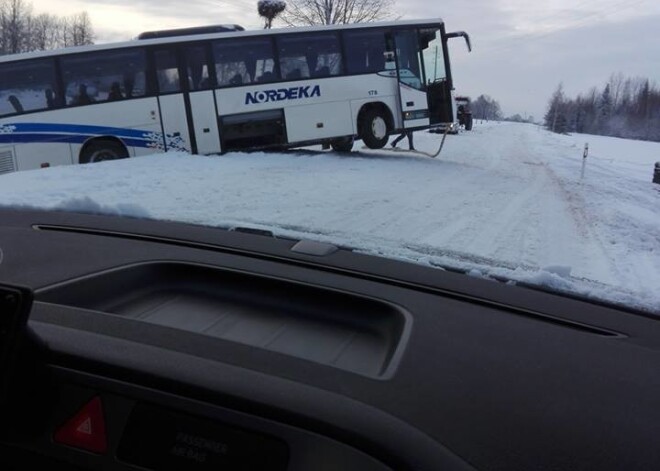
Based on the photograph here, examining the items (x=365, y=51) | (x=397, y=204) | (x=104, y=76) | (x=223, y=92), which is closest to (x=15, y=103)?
(x=104, y=76)

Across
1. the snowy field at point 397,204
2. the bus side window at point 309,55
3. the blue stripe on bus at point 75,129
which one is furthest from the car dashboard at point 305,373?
the bus side window at point 309,55

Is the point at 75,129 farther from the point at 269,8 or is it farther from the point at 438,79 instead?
the point at 269,8

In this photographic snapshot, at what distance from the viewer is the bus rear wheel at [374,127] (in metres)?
17.2

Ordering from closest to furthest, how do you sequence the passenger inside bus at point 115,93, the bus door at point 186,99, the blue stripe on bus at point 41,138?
the blue stripe on bus at point 41,138
the passenger inside bus at point 115,93
the bus door at point 186,99

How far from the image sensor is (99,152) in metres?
15.0

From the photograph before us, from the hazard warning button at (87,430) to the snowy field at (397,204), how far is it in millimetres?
2258

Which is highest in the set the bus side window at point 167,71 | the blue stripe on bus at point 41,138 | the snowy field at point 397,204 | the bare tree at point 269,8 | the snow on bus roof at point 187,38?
the bare tree at point 269,8

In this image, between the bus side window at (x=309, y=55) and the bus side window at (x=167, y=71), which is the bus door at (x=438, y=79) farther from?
the bus side window at (x=167, y=71)

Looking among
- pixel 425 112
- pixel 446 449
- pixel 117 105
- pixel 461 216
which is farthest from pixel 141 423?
pixel 425 112

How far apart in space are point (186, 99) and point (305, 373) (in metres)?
14.9

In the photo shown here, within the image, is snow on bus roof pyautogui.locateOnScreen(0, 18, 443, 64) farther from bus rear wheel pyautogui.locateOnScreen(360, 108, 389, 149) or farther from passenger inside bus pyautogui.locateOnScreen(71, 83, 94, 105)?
bus rear wheel pyautogui.locateOnScreen(360, 108, 389, 149)

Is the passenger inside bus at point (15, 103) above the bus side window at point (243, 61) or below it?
below

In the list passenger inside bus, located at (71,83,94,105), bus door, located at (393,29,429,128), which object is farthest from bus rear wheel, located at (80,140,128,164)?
bus door, located at (393,29,429,128)

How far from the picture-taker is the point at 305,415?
50.5 inches
